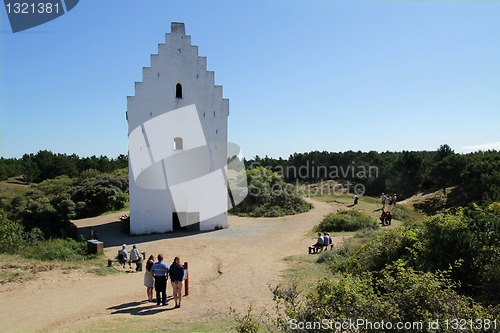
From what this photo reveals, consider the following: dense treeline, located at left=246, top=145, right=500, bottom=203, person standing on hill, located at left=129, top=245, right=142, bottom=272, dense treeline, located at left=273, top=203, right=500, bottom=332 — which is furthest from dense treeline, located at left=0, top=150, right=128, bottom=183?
dense treeline, located at left=273, top=203, right=500, bottom=332

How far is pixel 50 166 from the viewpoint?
55.6m

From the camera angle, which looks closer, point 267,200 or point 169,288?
point 169,288

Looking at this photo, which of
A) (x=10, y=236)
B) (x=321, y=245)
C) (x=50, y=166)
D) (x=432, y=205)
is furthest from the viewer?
(x=50, y=166)

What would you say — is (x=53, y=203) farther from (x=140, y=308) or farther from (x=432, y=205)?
(x=432, y=205)

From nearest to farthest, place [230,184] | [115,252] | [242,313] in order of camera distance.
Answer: [242,313] → [115,252] → [230,184]

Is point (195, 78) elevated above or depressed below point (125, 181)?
above


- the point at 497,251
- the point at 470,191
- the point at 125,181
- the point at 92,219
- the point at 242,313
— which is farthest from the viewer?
the point at 125,181

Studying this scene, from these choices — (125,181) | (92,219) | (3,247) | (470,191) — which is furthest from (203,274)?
(470,191)

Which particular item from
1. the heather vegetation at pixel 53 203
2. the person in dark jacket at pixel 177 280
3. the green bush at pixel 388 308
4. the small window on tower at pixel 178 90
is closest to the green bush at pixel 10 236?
the heather vegetation at pixel 53 203

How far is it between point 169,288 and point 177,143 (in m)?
13.9

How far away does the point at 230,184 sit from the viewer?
1371 inches

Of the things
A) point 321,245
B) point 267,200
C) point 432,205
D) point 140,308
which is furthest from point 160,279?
point 432,205

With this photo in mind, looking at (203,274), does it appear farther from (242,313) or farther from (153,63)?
(153,63)

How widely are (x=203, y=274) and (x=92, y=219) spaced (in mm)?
19093
